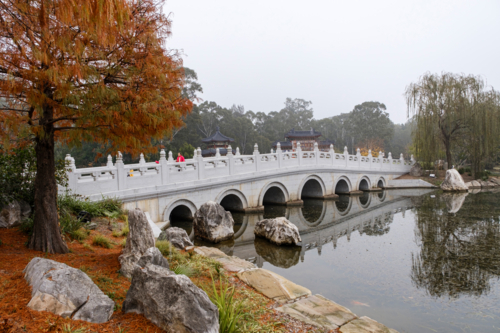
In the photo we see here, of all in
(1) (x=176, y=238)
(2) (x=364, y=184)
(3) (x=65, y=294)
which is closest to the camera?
(3) (x=65, y=294)

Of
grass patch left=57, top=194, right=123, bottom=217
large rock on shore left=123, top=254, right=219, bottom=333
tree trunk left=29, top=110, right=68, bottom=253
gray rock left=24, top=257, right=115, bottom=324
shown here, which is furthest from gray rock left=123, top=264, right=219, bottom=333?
grass patch left=57, top=194, right=123, bottom=217

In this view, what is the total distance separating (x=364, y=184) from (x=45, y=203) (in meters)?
21.2

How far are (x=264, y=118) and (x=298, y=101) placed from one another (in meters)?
27.2

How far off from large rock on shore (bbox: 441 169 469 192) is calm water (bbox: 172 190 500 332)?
5.53 metres

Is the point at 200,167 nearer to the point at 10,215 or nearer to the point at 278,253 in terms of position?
the point at 278,253

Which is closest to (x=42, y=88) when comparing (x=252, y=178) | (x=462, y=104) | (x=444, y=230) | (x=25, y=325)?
(x=25, y=325)

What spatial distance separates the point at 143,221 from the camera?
486 centimetres

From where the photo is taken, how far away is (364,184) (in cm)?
2280

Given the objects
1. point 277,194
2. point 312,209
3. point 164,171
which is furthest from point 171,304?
point 277,194

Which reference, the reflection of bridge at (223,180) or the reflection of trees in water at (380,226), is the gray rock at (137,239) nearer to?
the reflection of bridge at (223,180)

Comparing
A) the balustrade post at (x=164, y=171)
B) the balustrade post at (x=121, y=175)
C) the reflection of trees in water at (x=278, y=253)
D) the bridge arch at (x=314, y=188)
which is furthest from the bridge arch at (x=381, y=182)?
the balustrade post at (x=121, y=175)

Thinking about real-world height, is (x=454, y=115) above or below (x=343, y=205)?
above

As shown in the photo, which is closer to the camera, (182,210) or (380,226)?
(380,226)

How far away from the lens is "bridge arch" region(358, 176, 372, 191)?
22.1m
